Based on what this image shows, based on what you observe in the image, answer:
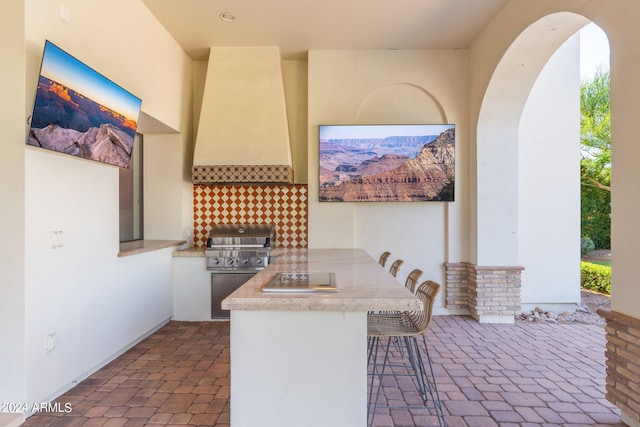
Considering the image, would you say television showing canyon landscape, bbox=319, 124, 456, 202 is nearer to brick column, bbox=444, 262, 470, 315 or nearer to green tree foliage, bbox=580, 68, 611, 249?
brick column, bbox=444, 262, 470, 315

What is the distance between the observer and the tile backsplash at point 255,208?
493cm

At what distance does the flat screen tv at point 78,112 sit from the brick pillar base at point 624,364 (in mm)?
3880

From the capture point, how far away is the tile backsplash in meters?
4.93

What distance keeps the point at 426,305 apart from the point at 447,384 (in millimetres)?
1002

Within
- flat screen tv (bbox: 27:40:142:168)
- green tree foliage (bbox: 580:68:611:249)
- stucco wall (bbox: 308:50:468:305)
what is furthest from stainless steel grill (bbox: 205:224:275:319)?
green tree foliage (bbox: 580:68:611:249)

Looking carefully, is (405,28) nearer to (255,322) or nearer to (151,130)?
(151,130)

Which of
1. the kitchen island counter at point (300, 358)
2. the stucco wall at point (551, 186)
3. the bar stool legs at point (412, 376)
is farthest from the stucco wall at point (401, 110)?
the kitchen island counter at point (300, 358)

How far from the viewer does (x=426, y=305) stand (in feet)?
7.30

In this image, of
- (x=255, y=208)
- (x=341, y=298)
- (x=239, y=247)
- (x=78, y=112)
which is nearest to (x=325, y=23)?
(x=255, y=208)

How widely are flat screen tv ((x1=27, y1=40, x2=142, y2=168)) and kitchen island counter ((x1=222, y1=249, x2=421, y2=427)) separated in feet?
5.68

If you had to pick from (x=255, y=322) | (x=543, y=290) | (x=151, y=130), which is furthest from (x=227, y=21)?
(x=543, y=290)

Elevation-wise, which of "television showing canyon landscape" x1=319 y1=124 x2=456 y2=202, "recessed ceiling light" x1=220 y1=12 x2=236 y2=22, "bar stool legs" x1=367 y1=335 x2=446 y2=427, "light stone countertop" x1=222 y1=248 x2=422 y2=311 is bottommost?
"bar stool legs" x1=367 y1=335 x2=446 y2=427

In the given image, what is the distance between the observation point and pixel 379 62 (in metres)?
4.64

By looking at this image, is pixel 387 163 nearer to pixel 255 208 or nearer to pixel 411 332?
pixel 255 208
